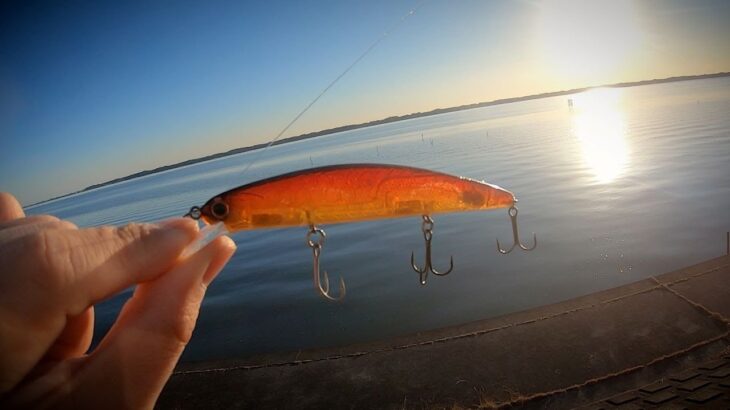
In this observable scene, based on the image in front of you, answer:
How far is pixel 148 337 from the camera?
171cm

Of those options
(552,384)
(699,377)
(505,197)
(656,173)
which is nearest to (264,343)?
(552,384)

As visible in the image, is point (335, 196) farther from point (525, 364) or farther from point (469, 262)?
point (469, 262)

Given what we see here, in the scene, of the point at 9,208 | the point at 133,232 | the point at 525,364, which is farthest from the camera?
the point at 525,364

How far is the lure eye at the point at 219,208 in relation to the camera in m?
2.05

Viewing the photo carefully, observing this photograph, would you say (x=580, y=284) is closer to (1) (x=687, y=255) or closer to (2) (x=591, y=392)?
(1) (x=687, y=255)

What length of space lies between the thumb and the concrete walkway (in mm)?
5662

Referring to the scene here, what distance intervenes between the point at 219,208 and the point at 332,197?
627 mm

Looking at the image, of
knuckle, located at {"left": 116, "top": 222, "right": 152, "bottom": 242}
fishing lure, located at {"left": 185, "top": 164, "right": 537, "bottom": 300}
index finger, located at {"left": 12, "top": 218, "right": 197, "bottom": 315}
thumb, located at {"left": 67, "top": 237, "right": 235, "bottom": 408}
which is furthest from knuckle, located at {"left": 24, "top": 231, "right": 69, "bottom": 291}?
fishing lure, located at {"left": 185, "top": 164, "right": 537, "bottom": 300}

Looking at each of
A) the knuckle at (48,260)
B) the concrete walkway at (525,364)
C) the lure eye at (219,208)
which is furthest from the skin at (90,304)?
the concrete walkway at (525,364)

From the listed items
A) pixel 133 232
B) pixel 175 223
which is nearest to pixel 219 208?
pixel 175 223

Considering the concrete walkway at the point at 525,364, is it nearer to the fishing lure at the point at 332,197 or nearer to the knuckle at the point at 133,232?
the fishing lure at the point at 332,197

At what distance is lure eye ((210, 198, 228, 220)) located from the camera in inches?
80.9

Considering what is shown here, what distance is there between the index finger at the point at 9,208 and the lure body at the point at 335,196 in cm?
96

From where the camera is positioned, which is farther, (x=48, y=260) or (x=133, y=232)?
(x=133, y=232)
